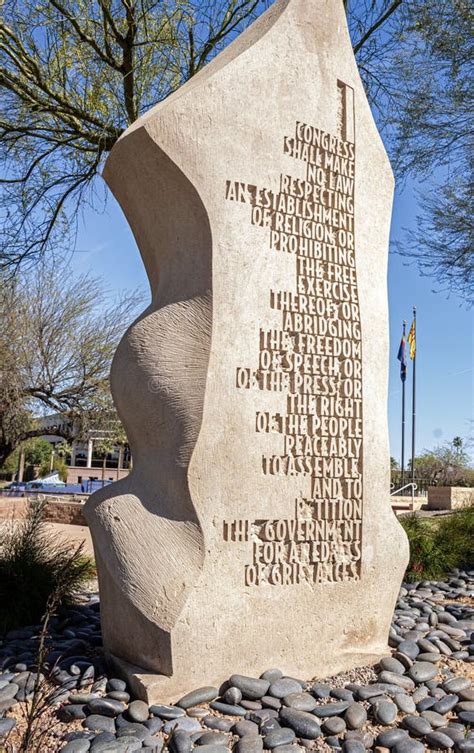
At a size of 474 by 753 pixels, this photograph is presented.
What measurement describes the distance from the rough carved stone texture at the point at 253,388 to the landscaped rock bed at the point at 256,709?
155mm

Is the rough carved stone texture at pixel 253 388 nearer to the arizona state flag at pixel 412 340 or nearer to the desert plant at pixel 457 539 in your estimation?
the desert plant at pixel 457 539

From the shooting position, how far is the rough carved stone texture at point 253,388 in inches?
141

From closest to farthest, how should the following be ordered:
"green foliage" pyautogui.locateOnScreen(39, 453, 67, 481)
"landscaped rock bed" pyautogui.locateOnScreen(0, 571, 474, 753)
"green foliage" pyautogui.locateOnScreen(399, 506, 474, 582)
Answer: "landscaped rock bed" pyautogui.locateOnScreen(0, 571, 474, 753)
"green foliage" pyautogui.locateOnScreen(399, 506, 474, 582)
"green foliage" pyautogui.locateOnScreen(39, 453, 67, 481)

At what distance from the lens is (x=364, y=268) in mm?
4586

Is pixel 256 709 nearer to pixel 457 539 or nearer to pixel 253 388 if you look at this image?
pixel 253 388

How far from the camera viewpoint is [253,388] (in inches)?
153

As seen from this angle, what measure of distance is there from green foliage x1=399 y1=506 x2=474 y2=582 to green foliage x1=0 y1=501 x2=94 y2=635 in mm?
3652

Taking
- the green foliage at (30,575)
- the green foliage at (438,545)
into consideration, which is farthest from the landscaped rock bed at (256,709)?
the green foliage at (438,545)

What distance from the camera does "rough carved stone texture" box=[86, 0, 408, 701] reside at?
3.58m

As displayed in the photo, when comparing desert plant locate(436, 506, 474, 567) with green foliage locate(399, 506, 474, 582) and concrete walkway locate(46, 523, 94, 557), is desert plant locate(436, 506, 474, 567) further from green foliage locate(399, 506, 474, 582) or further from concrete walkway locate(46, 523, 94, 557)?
concrete walkway locate(46, 523, 94, 557)

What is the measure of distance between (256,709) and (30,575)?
2.56 m

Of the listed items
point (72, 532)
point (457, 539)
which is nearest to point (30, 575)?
point (457, 539)

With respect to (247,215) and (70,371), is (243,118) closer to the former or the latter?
(247,215)

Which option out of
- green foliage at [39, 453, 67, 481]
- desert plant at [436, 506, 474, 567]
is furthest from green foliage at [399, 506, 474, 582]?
green foliage at [39, 453, 67, 481]
